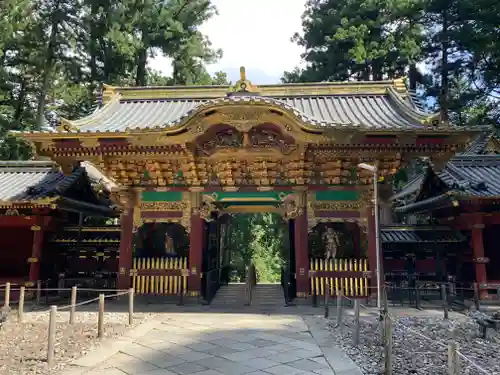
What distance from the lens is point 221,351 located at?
20.1ft

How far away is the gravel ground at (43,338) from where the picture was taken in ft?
18.3

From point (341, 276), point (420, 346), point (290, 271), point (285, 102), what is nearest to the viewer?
point (420, 346)

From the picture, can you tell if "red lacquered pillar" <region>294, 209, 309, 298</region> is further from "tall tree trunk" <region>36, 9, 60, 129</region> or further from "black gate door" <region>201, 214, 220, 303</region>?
"tall tree trunk" <region>36, 9, 60, 129</region>

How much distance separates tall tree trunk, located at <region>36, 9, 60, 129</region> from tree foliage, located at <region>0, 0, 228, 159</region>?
5 centimetres

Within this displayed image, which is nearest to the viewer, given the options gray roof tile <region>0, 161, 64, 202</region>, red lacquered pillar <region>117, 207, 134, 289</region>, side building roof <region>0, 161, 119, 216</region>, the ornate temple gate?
the ornate temple gate

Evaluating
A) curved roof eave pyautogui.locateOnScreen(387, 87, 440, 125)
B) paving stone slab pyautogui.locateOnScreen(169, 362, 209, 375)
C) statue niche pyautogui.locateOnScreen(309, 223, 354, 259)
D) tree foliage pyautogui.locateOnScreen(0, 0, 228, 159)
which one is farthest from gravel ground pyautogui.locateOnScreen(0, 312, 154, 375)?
tree foliage pyautogui.locateOnScreen(0, 0, 228, 159)

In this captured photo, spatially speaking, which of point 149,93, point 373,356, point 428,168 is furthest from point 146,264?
point 428,168

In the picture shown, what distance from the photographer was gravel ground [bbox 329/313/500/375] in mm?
5578

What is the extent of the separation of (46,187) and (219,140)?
5977 millimetres

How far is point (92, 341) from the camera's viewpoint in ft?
22.1

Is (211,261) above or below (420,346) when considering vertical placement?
above

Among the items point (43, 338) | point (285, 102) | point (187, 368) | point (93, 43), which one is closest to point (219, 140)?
point (285, 102)

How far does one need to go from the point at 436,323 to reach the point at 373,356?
3322 millimetres

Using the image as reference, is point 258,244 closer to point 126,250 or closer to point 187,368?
point 126,250
